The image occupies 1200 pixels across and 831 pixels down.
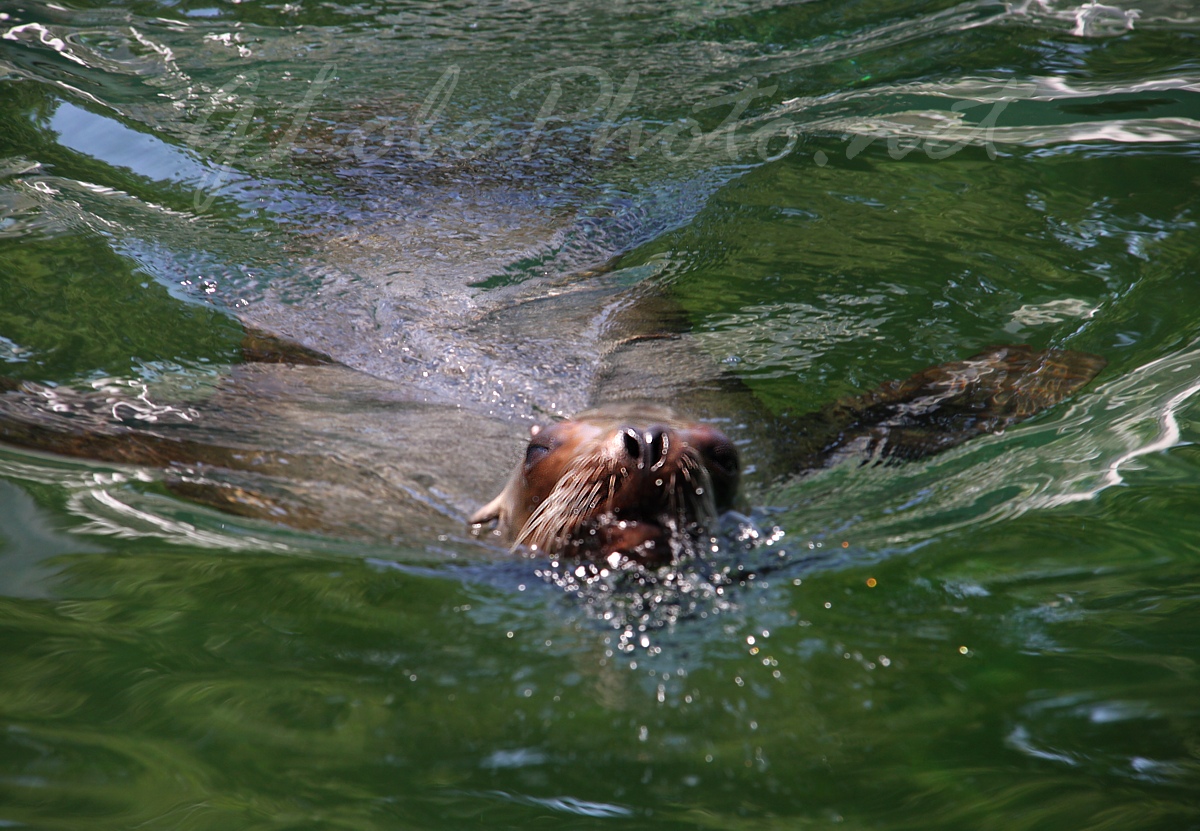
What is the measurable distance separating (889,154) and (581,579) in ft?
15.5

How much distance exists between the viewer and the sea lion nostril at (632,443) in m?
3.15

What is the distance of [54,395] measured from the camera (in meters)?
4.56

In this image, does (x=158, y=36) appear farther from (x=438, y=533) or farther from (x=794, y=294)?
(x=438, y=533)

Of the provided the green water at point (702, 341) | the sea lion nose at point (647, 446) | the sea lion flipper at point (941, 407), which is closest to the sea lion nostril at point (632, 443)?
the sea lion nose at point (647, 446)

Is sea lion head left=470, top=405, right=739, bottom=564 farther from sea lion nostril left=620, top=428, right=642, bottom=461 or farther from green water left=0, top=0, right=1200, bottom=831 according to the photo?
green water left=0, top=0, right=1200, bottom=831

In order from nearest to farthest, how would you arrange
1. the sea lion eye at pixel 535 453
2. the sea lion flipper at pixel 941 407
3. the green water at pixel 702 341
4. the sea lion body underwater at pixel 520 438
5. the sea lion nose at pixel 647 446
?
1. the green water at pixel 702 341
2. the sea lion nose at pixel 647 446
3. the sea lion body underwater at pixel 520 438
4. the sea lion eye at pixel 535 453
5. the sea lion flipper at pixel 941 407

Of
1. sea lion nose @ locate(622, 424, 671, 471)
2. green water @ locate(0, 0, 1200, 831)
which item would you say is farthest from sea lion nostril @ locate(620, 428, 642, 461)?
green water @ locate(0, 0, 1200, 831)

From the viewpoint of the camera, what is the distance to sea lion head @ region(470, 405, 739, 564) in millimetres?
3160

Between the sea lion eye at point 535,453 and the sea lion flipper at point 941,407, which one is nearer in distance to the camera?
the sea lion eye at point 535,453

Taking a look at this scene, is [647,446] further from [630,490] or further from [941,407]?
[941,407]

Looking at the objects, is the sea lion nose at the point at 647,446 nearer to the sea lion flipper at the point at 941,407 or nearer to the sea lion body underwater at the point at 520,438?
the sea lion body underwater at the point at 520,438

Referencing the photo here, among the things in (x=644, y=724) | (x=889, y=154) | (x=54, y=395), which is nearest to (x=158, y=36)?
(x=54, y=395)

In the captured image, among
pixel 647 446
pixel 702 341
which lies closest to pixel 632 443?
pixel 647 446

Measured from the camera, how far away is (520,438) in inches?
181
